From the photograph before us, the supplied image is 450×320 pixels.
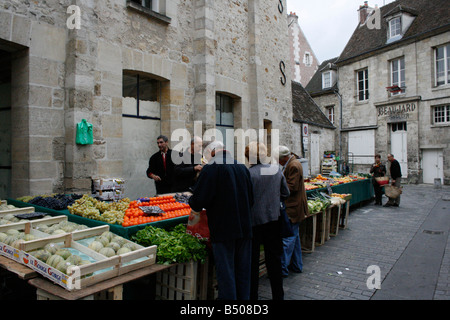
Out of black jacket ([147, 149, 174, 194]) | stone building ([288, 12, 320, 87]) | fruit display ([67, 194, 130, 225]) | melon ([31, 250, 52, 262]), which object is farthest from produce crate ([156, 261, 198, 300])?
stone building ([288, 12, 320, 87])

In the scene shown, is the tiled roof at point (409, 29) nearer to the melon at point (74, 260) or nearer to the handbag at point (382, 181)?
the handbag at point (382, 181)

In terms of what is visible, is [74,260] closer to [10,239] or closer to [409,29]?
[10,239]

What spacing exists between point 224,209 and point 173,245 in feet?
2.19

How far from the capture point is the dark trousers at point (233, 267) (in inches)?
123

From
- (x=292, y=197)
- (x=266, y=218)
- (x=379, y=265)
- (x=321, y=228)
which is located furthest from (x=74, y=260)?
(x=321, y=228)

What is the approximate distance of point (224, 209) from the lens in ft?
10.2

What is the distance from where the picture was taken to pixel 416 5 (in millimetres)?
20516

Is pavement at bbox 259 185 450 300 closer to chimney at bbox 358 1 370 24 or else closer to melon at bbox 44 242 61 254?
melon at bbox 44 242 61 254

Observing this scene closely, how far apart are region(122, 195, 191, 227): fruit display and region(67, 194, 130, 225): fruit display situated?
0.31ft

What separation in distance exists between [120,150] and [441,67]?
19255mm

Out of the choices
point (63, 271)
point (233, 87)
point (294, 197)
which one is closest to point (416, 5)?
point (233, 87)

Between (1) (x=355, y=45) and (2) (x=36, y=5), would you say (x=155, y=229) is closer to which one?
(2) (x=36, y=5)

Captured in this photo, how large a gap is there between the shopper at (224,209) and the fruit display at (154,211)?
99 centimetres

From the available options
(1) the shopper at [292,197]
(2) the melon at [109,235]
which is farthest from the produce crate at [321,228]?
(2) the melon at [109,235]
